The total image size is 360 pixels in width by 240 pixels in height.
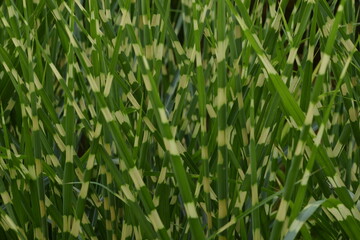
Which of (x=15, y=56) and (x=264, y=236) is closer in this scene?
(x=264, y=236)

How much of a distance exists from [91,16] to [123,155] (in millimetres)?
235

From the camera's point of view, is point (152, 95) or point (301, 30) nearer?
point (152, 95)

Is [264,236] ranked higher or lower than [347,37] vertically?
lower

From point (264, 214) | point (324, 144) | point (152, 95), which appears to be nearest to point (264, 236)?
point (264, 214)

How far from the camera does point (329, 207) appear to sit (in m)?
0.81

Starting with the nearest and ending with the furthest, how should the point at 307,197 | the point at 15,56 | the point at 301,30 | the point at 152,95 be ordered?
1. the point at 152,95
2. the point at 301,30
3. the point at 307,197
4. the point at 15,56

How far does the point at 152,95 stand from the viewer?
28.9 inches

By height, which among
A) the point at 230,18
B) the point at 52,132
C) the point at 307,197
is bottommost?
the point at 307,197

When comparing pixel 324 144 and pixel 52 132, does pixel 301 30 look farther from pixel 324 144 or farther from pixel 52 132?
Result: pixel 52 132

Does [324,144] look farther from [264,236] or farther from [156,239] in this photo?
[156,239]

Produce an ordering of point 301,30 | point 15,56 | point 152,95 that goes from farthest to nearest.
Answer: point 15,56 < point 301,30 < point 152,95

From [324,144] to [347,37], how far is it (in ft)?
0.55

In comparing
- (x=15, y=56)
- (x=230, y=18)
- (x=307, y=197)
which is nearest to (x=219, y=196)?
(x=307, y=197)

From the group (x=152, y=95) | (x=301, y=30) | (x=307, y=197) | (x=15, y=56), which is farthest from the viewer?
(x=15, y=56)
